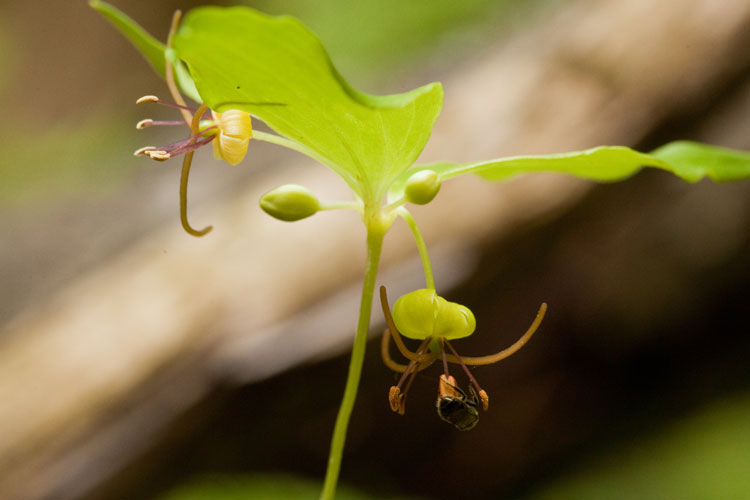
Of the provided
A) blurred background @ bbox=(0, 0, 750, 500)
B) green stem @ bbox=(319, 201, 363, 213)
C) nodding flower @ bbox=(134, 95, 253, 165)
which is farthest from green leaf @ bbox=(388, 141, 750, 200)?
blurred background @ bbox=(0, 0, 750, 500)

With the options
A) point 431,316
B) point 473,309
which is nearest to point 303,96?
point 431,316

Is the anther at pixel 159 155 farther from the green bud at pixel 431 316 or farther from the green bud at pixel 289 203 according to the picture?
the green bud at pixel 431 316

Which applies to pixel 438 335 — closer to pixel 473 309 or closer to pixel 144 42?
pixel 144 42

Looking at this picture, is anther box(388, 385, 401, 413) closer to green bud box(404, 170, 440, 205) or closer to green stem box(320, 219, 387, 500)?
green stem box(320, 219, 387, 500)

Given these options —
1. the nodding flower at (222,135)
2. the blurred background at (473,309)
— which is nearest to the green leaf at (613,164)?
the nodding flower at (222,135)

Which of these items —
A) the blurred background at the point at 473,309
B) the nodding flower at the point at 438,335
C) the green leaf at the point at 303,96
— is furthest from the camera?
the blurred background at the point at 473,309
